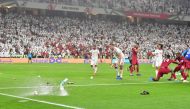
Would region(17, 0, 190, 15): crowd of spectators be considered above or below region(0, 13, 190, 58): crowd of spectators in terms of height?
above

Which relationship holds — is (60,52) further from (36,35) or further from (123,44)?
(123,44)

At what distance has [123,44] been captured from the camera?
64.9 m

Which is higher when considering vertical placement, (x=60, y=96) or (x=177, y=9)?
(x=177, y=9)

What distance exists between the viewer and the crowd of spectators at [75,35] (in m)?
54.8

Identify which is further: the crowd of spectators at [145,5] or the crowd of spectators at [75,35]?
the crowd of spectators at [145,5]

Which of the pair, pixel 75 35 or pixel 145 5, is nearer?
pixel 75 35

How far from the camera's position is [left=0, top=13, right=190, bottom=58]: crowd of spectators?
54.8m

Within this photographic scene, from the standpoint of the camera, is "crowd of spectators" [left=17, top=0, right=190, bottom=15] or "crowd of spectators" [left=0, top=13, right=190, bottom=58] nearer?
"crowd of spectators" [left=0, top=13, right=190, bottom=58]

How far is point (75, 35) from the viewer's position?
209ft

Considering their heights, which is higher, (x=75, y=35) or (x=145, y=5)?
(x=145, y=5)

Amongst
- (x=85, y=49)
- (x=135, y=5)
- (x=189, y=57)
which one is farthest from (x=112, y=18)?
(x=189, y=57)

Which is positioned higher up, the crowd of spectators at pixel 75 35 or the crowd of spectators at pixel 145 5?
the crowd of spectators at pixel 145 5

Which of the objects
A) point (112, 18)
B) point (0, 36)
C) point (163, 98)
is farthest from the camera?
point (112, 18)

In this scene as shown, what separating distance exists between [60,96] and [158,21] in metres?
66.9
